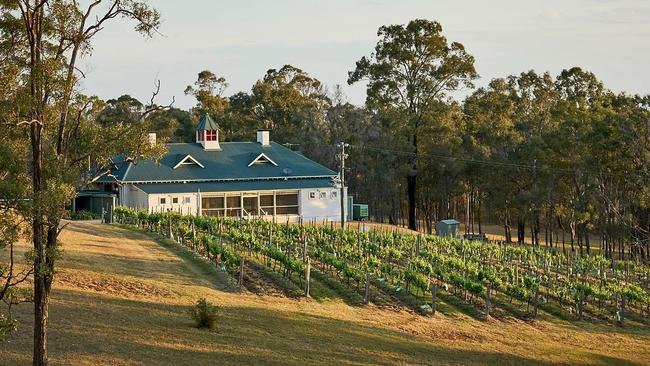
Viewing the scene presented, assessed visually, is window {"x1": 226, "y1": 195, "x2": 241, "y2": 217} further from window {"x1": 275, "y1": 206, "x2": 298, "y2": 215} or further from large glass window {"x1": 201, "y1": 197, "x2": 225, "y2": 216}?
window {"x1": 275, "y1": 206, "x2": 298, "y2": 215}

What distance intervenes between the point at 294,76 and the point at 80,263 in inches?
2245

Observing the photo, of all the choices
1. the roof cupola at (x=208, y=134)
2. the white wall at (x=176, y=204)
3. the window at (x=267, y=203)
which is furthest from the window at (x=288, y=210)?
the roof cupola at (x=208, y=134)

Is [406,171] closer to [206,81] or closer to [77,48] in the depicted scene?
[206,81]

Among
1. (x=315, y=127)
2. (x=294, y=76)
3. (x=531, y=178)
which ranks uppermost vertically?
(x=294, y=76)

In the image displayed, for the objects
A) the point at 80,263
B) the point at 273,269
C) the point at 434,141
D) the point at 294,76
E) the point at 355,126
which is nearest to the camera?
the point at 80,263

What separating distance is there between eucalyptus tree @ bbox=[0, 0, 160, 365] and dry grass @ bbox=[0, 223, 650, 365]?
3.37 meters

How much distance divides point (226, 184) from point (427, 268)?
71.3 feet

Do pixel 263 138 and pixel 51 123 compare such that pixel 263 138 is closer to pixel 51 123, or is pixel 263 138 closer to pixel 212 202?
pixel 212 202

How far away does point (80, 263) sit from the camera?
27625 mm

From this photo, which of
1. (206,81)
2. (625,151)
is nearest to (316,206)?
(625,151)

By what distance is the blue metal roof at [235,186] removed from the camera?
5125cm

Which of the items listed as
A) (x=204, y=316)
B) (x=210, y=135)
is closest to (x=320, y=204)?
(x=210, y=135)

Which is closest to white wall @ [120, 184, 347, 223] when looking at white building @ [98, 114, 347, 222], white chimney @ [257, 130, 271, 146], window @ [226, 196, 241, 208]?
white building @ [98, 114, 347, 222]

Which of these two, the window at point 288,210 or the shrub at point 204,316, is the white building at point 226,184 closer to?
the window at point 288,210
